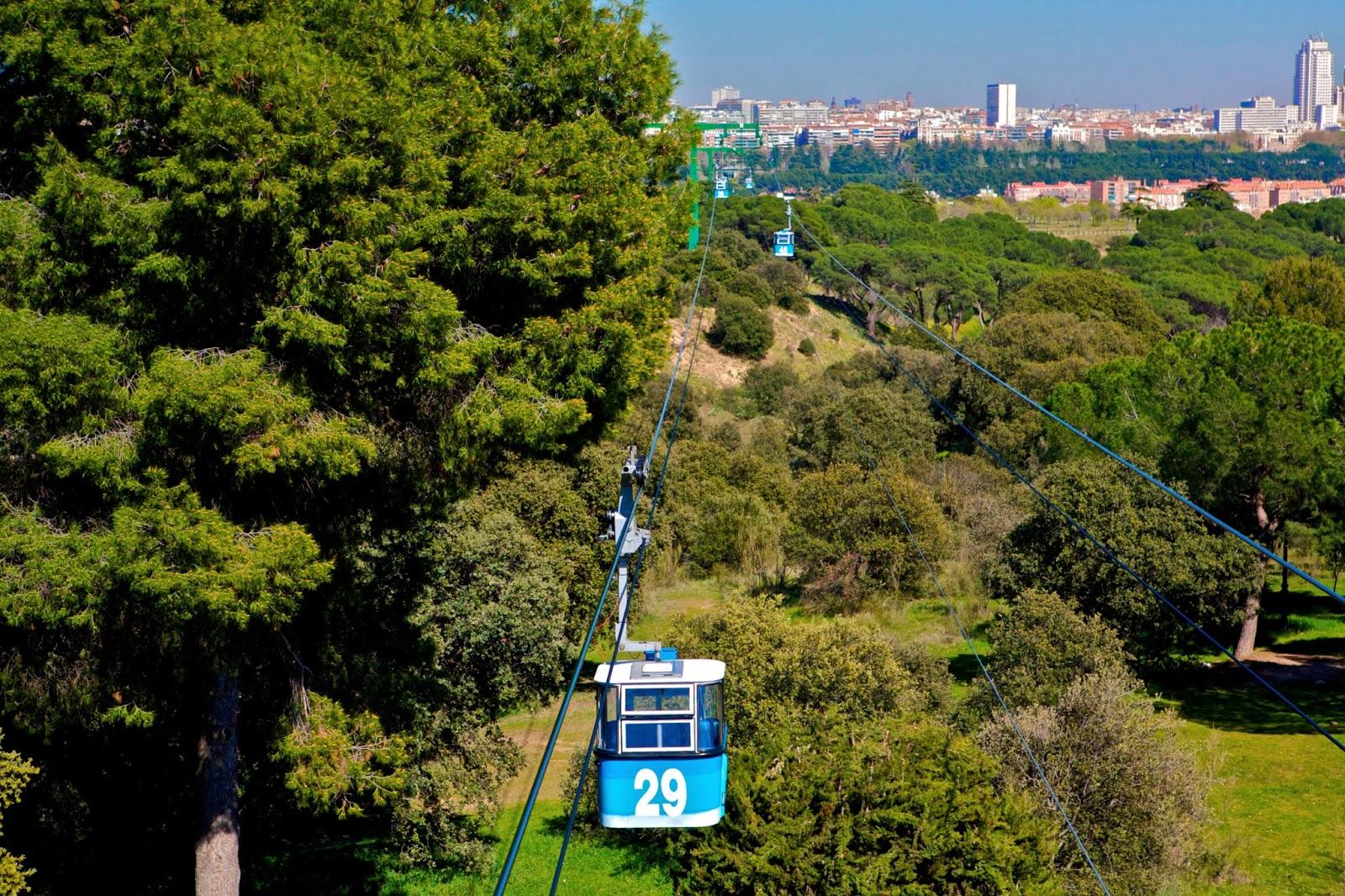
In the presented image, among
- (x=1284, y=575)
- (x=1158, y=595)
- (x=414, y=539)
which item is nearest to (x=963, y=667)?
(x=1284, y=575)

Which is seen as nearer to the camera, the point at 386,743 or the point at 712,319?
the point at 386,743

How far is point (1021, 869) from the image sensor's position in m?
15.0

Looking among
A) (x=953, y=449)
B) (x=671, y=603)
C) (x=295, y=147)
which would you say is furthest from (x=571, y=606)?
(x=953, y=449)

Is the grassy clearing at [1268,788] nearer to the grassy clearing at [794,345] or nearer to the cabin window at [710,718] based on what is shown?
the cabin window at [710,718]

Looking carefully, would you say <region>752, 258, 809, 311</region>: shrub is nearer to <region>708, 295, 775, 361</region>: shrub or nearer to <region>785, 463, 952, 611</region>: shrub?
<region>708, 295, 775, 361</region>: shrub

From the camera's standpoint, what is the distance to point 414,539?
17125 millimetres

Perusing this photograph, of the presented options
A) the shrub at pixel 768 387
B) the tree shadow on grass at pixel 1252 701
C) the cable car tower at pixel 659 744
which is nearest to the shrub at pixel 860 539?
the tree shadow on grass at pixel 1252 701

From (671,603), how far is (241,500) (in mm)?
21672

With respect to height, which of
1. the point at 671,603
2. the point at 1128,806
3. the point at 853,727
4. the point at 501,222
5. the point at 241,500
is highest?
the point at 501,222

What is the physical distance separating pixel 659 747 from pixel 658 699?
0.36 meters

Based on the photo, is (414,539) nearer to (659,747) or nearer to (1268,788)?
(659,747)

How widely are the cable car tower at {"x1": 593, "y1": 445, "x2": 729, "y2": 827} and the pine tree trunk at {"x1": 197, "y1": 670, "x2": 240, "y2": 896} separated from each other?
456 centimetres

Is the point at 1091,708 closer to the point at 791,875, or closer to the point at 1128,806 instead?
the point at 1128,806

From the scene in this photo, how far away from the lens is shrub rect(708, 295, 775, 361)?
6012 cm
